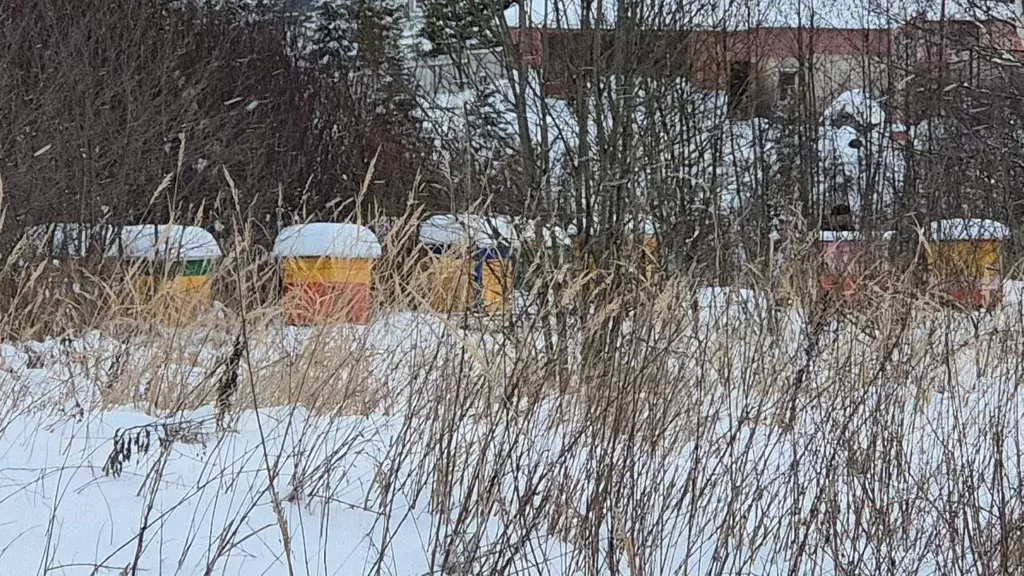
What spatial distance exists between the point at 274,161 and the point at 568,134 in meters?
7.98

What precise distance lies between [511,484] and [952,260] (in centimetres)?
490

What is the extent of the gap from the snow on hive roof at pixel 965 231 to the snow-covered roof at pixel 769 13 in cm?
151

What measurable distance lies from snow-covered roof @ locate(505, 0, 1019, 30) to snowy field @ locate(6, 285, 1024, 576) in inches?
127

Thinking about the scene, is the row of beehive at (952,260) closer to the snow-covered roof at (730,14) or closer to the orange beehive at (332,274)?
the snow-covered roof at (730,14)

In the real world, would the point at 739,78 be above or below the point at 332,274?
above

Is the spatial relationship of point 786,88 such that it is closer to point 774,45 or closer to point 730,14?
point 774,45

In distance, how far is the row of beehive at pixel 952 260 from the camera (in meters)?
5.45

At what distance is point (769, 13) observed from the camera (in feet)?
52.7

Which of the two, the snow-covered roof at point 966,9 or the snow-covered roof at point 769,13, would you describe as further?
the snow-covered roof at point 966,9

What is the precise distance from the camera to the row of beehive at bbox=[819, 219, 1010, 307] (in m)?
5.45

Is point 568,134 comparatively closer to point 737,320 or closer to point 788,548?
point 737,320

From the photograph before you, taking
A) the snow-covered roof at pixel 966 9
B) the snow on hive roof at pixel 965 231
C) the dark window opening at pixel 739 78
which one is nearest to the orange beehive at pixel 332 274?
the snow on hive roof at pixel 965 231

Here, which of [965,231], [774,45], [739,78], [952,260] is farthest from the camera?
[774,45]

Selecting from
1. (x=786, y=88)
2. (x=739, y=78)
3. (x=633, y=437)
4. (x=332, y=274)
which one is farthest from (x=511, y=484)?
(x=786, y=88)
